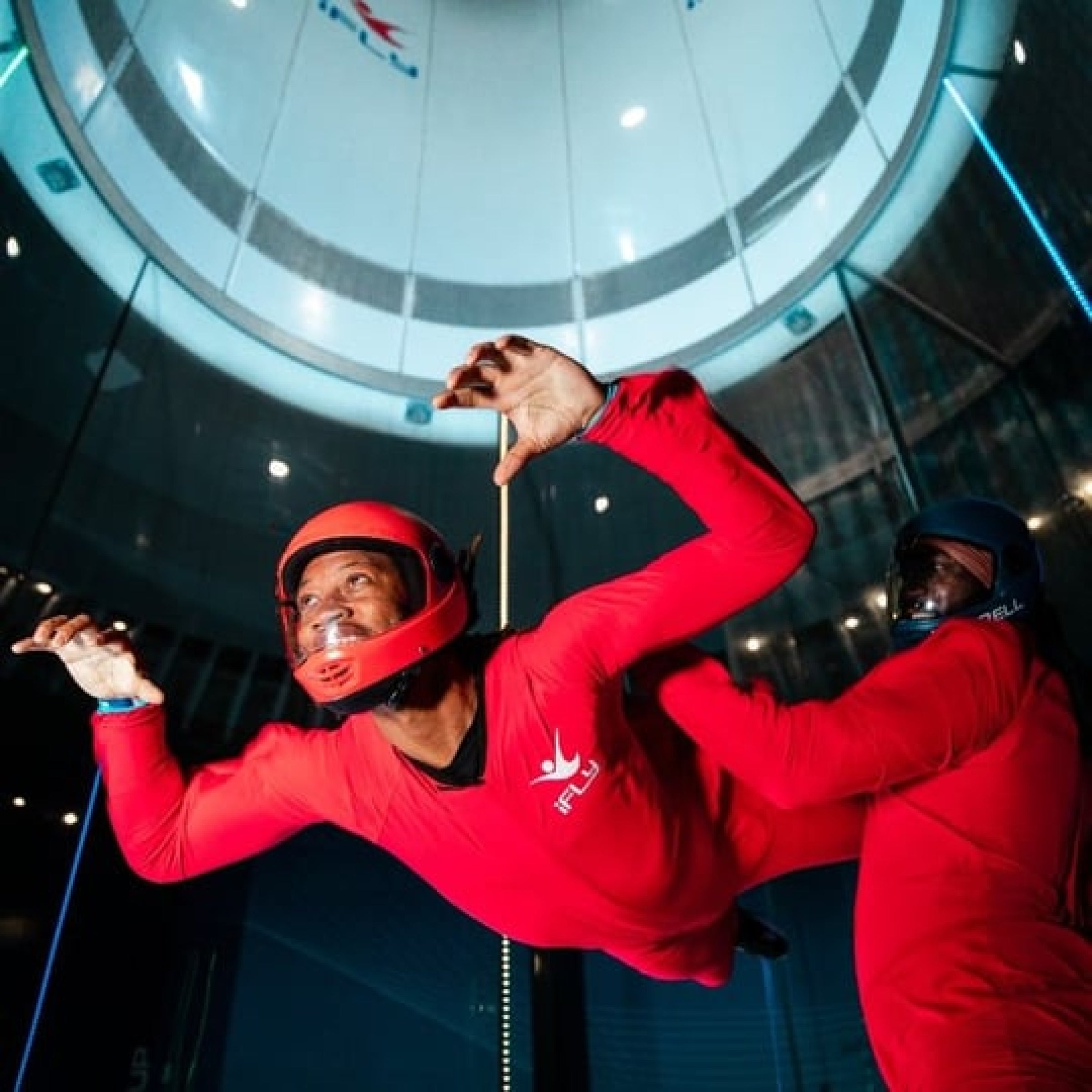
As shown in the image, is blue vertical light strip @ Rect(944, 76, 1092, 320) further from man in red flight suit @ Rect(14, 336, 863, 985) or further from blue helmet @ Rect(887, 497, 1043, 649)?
man in red flight suit @ Rect(14, 336, 863, 985)

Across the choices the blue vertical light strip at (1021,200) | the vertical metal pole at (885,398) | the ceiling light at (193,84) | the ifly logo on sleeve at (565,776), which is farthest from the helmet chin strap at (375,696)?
the ceiling light at (193,84)

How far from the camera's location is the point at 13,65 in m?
3.03

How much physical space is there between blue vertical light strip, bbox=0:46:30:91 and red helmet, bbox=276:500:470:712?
110 inches

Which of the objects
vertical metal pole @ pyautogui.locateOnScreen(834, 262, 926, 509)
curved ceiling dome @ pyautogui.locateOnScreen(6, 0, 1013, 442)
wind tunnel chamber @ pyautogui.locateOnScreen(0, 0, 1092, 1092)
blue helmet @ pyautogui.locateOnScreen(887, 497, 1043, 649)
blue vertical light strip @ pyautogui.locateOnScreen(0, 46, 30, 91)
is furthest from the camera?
curved ceiling dome @ pyautogui.locateOnScreen(6, 0, 1013, 442)

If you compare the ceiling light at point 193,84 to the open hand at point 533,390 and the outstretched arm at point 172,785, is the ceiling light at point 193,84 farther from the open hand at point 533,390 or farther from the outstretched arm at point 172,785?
the open hand at point 533,390

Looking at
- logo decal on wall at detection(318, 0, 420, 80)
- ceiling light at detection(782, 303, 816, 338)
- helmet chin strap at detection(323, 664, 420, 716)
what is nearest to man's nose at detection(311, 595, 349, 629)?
helmet chin strap at detection(323, 664, 420, 716)

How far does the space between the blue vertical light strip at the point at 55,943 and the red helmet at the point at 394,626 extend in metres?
1.64

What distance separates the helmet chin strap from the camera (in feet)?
4.75

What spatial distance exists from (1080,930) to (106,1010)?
3.79 metres

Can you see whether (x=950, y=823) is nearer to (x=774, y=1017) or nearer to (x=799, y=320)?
(x=774, y=1017)

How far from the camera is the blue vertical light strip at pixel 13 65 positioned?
2973 millimetres

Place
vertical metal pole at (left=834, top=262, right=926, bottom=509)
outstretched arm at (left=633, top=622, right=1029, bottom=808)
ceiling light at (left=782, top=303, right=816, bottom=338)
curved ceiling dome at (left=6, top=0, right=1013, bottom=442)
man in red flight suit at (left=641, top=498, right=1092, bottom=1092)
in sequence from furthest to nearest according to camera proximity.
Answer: ceiling light at (left=782, top=303, right=816, bottom=338) < curved ceiling dome at (left=6, top=0, right=1013, bottom=442) < vertical metal pole at (left=834, top=262, right=926, bottom=509) < outstretched arm at (left=633, top=622, right=1029, bottom=808) < man in red flight suit at (left=641, top=498, right=1092, bottom=1092)

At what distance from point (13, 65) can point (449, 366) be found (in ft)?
8.59

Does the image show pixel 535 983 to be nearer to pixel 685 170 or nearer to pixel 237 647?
pixel 237 647
